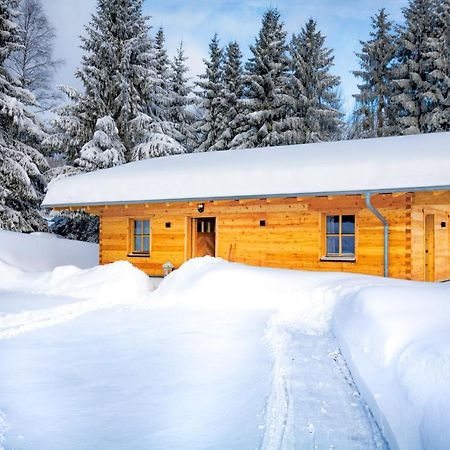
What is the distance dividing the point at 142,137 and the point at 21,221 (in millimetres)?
7298

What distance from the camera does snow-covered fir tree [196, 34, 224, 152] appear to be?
27.7m

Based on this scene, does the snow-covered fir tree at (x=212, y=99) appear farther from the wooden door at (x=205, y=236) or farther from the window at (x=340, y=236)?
the window at (x=340, y=236)

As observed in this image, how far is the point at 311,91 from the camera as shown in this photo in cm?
2655

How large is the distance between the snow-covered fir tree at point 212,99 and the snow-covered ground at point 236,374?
64.7 feet

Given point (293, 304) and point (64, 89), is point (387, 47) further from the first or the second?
point (293, 304)

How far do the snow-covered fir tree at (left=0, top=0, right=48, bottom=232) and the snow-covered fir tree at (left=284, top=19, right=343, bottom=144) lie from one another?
507 inches

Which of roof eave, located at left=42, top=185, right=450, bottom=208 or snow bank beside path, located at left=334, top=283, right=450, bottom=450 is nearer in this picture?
snow bank beside path, located at left=334, top=283, right=450, bottom=450

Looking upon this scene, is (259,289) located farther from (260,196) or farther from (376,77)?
(376,77)

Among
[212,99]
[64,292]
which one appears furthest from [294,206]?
[212,99]

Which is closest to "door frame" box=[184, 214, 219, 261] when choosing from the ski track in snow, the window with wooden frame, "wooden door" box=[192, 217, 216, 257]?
the window with wooden frame

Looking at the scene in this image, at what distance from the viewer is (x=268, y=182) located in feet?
39.2

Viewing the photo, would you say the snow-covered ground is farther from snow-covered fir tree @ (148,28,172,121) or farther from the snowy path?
snow-covered fir tree @ (148,28,172,121)

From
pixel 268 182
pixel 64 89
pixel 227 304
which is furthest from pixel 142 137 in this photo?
pixel 227 304

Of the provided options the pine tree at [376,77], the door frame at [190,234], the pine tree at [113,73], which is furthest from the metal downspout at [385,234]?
the pine tree at [376,77]
